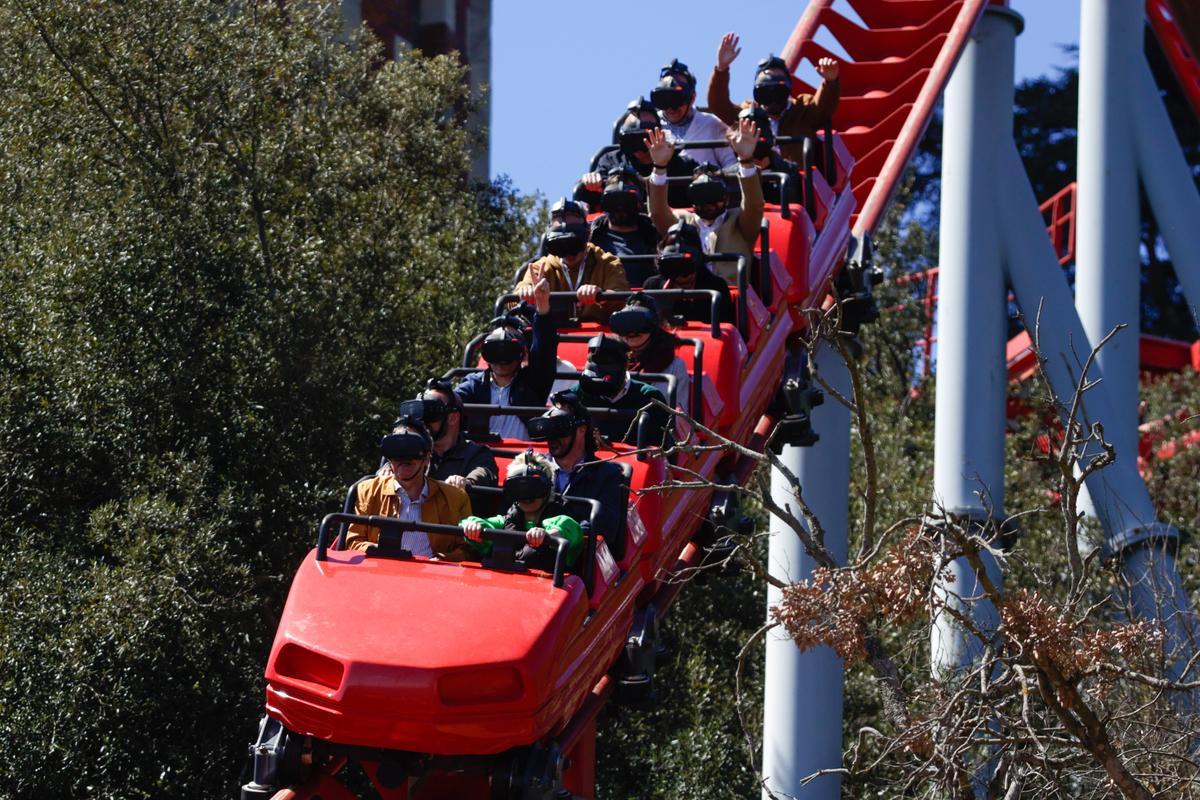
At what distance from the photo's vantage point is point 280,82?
11922 mm

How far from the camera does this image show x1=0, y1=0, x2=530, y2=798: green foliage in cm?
918

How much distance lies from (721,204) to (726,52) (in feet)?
8.36

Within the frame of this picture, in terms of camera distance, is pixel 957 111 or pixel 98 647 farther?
pixel 957 111

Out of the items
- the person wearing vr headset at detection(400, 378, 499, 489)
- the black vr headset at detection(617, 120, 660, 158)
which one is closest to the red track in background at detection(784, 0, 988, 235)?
the black vr headset at detection(617, 120, 660, 158)

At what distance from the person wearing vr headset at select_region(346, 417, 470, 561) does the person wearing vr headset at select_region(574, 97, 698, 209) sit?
3.42 meters

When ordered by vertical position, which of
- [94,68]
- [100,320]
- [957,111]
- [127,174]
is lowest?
[100,320]

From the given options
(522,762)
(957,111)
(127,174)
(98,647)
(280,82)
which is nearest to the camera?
(522,762)

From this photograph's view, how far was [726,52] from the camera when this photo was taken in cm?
1179

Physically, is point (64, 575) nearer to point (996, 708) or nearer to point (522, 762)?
point (522, 762)

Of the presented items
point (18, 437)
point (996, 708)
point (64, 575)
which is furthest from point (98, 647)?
point (996, 708)

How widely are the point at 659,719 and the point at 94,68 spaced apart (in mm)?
5716

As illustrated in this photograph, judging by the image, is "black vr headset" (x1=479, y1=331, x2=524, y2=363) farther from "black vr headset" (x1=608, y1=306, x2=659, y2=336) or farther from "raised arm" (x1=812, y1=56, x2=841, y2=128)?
"raised arm" (x1=812, y1=56, x2=841, y2=128)

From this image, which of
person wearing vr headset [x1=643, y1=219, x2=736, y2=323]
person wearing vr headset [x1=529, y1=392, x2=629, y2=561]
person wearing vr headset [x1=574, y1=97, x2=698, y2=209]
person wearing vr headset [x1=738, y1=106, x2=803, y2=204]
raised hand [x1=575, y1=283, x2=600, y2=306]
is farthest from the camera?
person wearing vr headset [x1=574, y1=97, x2=698, y2=209]

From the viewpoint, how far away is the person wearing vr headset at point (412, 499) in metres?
7.11
